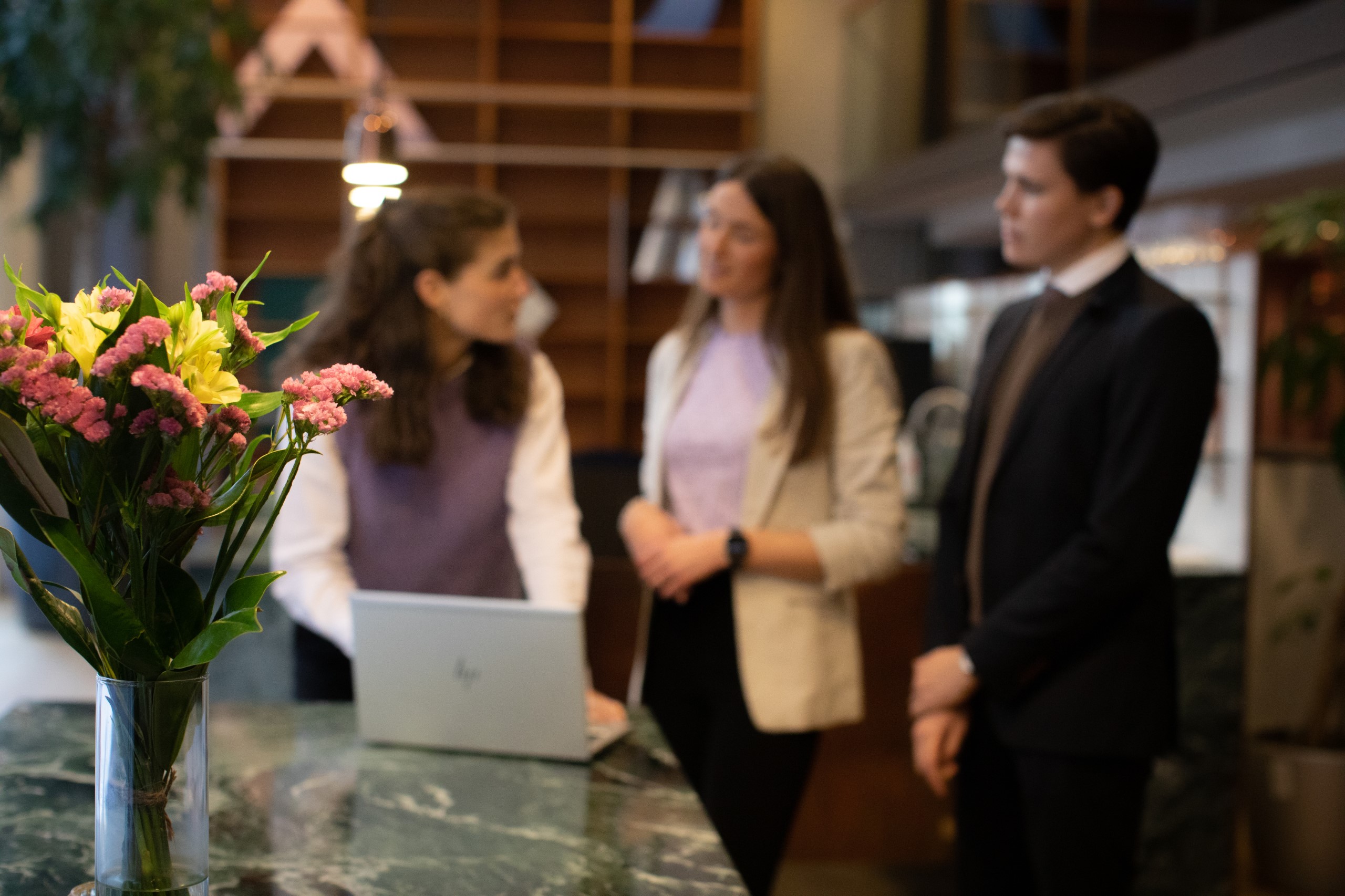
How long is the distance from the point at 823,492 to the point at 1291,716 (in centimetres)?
272

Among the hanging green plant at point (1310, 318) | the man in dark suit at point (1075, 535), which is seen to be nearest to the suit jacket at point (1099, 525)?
the man in dark suit at point (1075, 535)

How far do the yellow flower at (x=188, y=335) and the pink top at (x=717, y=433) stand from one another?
1.25 m

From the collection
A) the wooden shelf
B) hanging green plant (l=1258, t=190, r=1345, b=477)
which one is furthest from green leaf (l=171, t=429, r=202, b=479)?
the wooden shelf

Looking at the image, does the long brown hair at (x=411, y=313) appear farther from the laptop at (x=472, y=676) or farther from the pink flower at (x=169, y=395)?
the pink flower at (x=169, y=395)

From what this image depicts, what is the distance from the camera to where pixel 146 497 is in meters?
0.96

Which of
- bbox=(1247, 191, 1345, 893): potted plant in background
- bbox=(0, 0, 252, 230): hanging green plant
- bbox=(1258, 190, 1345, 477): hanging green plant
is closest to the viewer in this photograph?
bbox=(1258, 190, 1345, 477): hanging green plant

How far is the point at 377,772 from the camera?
156 centimetres

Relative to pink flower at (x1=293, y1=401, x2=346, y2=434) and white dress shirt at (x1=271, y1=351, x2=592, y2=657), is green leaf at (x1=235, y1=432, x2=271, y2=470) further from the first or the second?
white dress shirt at (x1=271, y1=351, x2=592, y2=657)

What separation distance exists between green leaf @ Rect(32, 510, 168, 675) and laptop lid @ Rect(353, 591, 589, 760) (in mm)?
566

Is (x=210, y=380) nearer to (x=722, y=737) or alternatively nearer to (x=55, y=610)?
(x=55, y=610)

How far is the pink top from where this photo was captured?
213cm

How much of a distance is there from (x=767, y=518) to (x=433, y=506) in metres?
0.54

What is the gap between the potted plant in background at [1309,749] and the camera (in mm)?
3418

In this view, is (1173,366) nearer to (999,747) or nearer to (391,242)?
(999,747)
